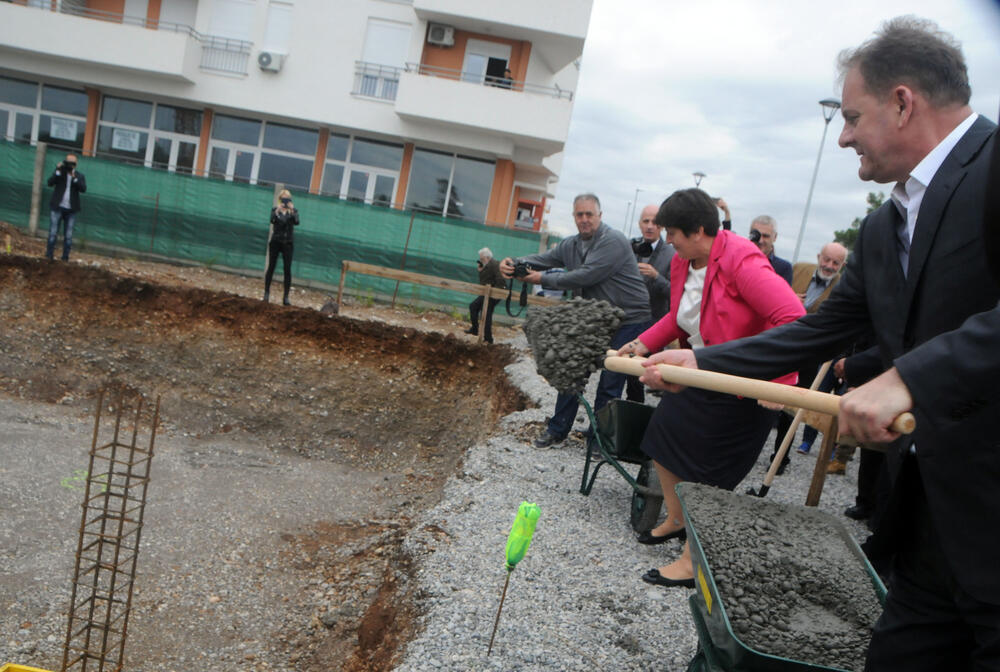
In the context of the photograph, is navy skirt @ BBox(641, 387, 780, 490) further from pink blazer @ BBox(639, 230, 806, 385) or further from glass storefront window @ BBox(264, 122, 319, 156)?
glass storefront window @ BBox(264, 122, 319, 156)

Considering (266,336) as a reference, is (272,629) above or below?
below

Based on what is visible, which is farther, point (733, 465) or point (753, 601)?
point (733, 465)

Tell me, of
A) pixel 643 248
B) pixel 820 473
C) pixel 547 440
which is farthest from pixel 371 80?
pixel 820 473

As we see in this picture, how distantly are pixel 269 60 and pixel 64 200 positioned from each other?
8.37 metres

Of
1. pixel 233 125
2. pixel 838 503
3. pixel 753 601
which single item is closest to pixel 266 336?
pixel 838 503

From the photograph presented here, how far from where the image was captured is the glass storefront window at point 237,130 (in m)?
19.9

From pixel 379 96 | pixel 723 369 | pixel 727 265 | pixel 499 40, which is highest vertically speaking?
pixel 499 40

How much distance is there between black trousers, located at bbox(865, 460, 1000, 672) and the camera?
1.49 meters

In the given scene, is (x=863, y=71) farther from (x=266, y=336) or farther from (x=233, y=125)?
A: (x=233, y=125)

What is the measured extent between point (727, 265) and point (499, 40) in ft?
58.4

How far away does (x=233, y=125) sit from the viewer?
19.9 metres

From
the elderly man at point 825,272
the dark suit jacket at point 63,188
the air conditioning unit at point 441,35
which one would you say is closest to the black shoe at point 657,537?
the elderly man at point 825,272

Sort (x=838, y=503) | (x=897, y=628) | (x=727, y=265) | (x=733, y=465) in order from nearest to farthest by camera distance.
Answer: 1. (x=897, y=628)
2. (x=727, y=265)
3. (x=733, y=465)
4. (x=838, y=503)

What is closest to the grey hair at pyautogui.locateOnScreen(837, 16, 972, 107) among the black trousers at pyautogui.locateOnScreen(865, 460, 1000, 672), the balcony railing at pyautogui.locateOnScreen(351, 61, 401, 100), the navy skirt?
the black trousers at pyautogui.locateOnScreen(865, 460, 1000, 672)
